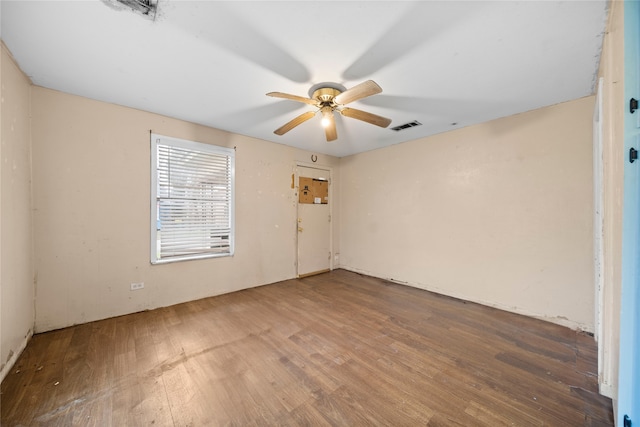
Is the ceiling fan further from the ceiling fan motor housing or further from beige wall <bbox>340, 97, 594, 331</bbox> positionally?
beige wall <bbox>340, 97, 594, 331</bbox>

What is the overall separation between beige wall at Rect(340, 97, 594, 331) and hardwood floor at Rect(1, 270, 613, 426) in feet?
1.36

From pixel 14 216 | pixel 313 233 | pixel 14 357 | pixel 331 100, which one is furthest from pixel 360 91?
pixel 14 357

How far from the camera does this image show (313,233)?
4586 millimetres

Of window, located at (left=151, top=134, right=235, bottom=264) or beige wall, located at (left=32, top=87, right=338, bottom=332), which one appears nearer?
beige wall, located at (left=32, top=87, right=338, bottom=332)

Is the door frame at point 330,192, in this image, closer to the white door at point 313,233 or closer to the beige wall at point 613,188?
the white door at point 313,233

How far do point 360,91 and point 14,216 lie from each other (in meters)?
3.03

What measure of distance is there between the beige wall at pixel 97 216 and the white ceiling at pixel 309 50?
0.32m

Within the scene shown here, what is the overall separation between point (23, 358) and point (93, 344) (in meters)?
0.42

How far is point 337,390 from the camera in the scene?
5.18 ft

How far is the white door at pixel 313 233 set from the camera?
14.4ft

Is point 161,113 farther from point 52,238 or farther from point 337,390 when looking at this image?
point 337,390

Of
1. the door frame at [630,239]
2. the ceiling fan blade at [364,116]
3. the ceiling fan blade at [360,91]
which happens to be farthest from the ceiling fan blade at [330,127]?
the door frame at [630,239]

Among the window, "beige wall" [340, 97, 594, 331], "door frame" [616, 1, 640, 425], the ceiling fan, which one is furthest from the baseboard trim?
"beige wall" [340, 97, 594, 331]

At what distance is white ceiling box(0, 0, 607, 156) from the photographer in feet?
4.55
